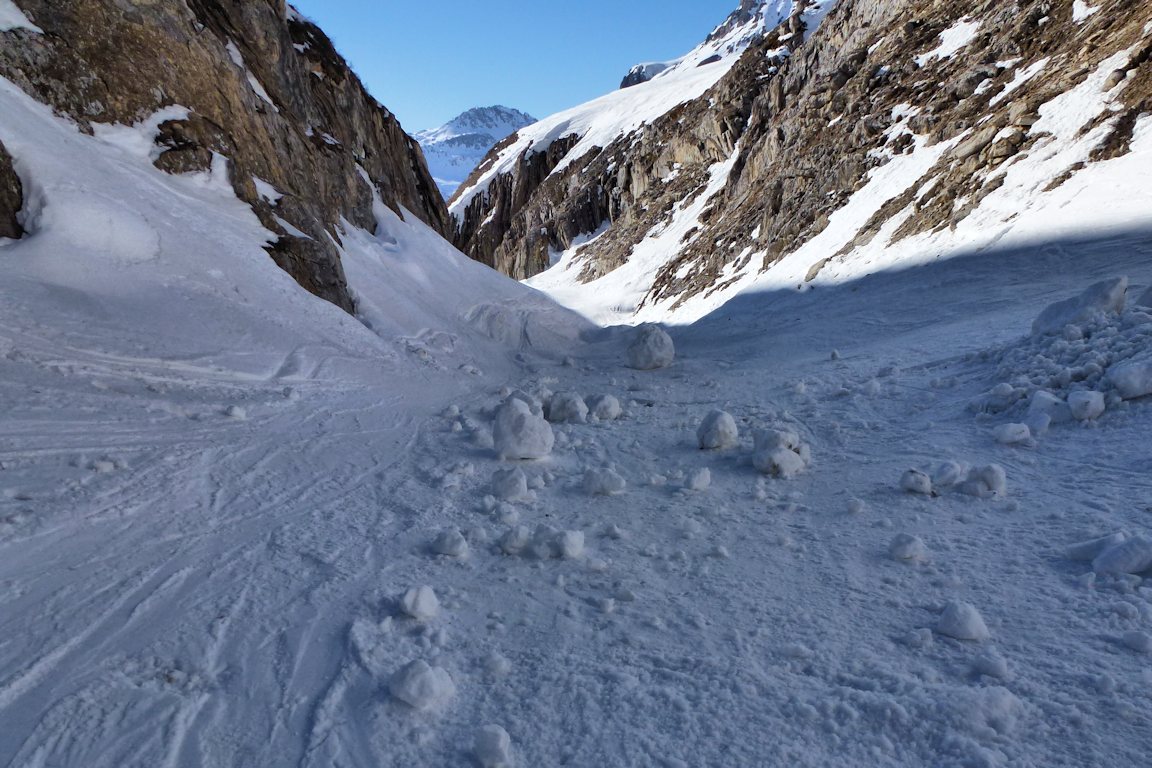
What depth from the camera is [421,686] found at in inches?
86.7

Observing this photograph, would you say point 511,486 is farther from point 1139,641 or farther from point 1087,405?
point 1087,405

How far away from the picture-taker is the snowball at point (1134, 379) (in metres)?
4.18

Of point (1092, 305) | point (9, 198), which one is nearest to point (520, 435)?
point (1092, 305)

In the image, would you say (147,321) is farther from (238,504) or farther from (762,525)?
(762,525)

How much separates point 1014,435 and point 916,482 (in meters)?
1.01

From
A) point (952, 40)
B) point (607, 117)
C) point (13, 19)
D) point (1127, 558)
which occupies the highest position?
point (607, 117)

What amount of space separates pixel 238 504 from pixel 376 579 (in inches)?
53.3

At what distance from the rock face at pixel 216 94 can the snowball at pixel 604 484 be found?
6.26 m

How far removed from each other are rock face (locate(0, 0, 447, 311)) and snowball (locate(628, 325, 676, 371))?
4.46 metres

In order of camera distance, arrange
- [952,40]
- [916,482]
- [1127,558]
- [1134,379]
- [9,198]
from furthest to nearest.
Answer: [952,40], [9,198], [1134,379], [916,482], [1127,558]

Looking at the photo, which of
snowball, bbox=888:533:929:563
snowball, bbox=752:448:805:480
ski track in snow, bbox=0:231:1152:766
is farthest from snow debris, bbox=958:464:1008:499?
snowball, bbox=752:448:805:480

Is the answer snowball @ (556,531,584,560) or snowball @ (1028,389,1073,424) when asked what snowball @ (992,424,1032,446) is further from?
snowball @ (556,531,584,560)

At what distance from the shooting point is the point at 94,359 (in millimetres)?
5395

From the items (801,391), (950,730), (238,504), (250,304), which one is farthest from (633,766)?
(250,304)
